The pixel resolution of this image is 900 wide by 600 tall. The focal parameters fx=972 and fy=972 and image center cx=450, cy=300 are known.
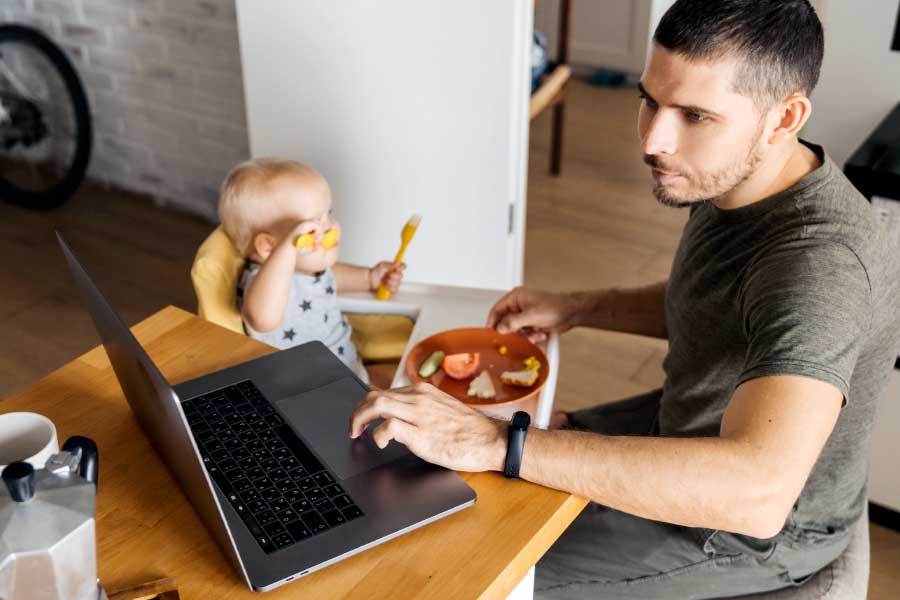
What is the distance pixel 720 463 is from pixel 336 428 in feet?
1.43

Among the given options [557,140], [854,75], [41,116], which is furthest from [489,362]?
[41,116]

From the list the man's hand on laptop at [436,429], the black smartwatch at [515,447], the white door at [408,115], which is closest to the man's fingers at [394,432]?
the man's hand on laptop at [436,429]

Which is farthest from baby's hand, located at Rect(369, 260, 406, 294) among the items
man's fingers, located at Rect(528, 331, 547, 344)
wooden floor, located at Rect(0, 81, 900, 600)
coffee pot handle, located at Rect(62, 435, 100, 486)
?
coffee pot handle, located at Rect(62, 435, 100, 486)

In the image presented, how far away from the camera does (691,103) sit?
1.21 metres

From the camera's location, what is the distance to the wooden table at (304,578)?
93 cm

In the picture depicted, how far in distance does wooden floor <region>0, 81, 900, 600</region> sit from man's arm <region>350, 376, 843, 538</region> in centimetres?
145

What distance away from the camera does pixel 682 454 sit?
105cm

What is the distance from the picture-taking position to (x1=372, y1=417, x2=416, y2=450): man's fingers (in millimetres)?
1064

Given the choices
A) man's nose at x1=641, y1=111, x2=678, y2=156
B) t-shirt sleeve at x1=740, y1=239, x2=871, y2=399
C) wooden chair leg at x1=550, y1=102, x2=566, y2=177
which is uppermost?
man's nose at x1=641, y1=111, x2=678, y2=156

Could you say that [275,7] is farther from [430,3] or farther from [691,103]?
[691,103]

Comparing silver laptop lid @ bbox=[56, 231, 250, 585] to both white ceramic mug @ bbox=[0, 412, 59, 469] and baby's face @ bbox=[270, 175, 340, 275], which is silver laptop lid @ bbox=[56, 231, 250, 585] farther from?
baby's face @ bbox=[270, 175, 340, 275]

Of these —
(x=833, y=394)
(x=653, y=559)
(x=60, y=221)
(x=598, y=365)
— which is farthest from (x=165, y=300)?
(x=833, y=394)

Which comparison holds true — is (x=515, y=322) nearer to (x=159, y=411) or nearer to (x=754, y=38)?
(x=754, y=38)

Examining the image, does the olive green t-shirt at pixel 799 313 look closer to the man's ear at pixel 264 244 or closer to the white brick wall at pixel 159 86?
the man's ear at pixel 264 244
